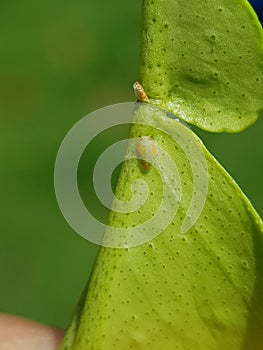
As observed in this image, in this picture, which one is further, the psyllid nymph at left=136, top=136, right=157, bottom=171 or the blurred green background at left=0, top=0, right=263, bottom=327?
the blurred green background at left=0, top=0, right=263, bottom=327

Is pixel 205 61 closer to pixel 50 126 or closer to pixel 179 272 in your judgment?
pixel 179 272

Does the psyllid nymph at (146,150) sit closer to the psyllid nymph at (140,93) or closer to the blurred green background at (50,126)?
the psyllid nymph at (140,93)

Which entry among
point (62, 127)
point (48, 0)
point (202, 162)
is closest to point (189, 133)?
point (202, 162)

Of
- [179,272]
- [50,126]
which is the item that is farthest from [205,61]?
[50,126]

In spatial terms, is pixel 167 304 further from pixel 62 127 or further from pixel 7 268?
pixel 62 127

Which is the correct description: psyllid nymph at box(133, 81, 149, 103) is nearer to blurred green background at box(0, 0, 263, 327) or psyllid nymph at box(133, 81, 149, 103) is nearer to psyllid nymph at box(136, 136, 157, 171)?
psyllid nymph at box(136, 136, 157, 171)

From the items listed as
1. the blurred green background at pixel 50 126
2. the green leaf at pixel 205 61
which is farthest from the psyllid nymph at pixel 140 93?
the blurred green background at pixel 50 126

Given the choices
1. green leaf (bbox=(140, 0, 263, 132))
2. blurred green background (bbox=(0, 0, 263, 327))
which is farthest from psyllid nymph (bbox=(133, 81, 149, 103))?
blurred green background (bbox=(0, 0, 263, 327))
